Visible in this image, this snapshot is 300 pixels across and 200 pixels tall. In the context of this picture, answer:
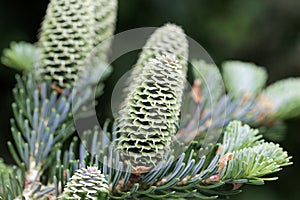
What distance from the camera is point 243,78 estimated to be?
96cm

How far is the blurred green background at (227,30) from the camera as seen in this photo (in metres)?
1.68

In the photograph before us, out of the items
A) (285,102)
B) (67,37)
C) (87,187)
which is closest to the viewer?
(87,187)

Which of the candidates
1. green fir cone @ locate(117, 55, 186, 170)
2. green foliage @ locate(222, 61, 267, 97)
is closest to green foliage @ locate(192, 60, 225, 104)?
green foliage @ locate(222, 61, 267, 97)

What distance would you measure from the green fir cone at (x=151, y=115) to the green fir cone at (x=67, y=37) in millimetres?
222

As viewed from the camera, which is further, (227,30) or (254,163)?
(227,30)

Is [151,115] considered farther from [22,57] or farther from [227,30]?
[227,30]

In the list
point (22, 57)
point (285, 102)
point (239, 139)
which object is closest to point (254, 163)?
point (239, 139)

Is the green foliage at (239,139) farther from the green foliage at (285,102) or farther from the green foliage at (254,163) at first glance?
the green foliage at (285,102)

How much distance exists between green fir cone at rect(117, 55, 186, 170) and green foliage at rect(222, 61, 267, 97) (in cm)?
34

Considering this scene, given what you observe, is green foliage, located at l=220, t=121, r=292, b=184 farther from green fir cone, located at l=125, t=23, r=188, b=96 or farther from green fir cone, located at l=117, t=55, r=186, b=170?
green fir cone, located at l=125, t=23, r=188, b=96

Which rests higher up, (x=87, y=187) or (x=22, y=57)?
(x=22, y=57)

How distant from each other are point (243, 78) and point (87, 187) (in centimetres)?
53

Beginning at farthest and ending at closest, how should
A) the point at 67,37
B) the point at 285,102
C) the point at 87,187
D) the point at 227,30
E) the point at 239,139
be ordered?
the point at 227,30 → the point at 285,102 → the point at 67,37 → the point at 239,139 → the point at 87,187

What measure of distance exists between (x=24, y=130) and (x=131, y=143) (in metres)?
0.23
